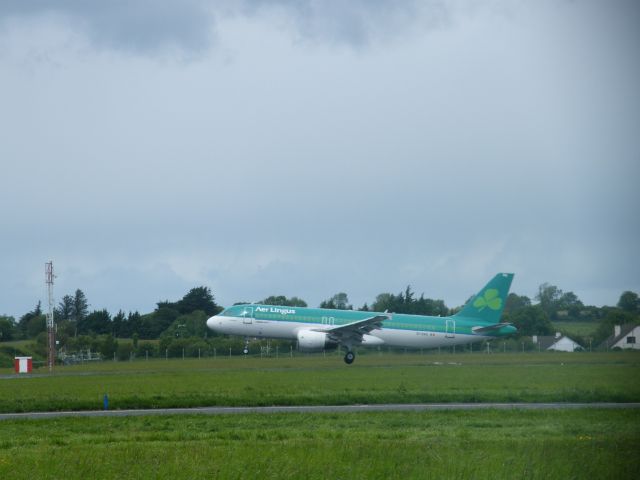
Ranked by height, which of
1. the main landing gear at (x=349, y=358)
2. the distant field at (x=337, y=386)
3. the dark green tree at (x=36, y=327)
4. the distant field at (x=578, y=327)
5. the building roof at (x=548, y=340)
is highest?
the dark green tree at (x=36, y=327)

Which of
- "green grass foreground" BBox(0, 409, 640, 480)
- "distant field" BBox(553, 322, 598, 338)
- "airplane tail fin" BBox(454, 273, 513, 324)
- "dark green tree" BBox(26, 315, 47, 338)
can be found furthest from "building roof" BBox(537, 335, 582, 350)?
"dark green tree" BBox(26, 315, 47, 338)

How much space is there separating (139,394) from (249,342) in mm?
38993

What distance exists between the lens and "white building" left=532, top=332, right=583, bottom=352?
63.0 m

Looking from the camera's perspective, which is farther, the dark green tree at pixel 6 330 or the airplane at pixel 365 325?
the dark green tree at pixel 6 330

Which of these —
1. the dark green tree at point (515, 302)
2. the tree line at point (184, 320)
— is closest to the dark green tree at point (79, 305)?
the tree line at point (184, 320)

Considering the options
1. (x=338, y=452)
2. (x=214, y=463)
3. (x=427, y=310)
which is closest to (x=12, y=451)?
(x=214, y=463)

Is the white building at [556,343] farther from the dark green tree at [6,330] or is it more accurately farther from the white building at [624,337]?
the dark green tree at [6,330]

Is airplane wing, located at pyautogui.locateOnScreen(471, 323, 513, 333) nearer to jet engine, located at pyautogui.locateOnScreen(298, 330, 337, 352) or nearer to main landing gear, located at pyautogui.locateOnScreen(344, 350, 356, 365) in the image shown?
main landing gear, located at pyautogui.locateOnScreen(344, 350, 356, 365)

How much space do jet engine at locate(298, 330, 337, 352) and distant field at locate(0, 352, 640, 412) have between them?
2.01m

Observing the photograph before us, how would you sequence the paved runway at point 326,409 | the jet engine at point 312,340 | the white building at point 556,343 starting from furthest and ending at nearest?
1. the white building at point 556,343
2. the jet engine at point 312,340
3. the paved runway at point 326,409

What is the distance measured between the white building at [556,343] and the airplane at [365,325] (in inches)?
485

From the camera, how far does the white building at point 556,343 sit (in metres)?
63.0

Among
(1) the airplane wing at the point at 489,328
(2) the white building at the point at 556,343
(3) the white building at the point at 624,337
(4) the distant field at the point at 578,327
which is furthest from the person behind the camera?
(2) the white building at the point at 556,343

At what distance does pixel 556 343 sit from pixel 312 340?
77.2ft
